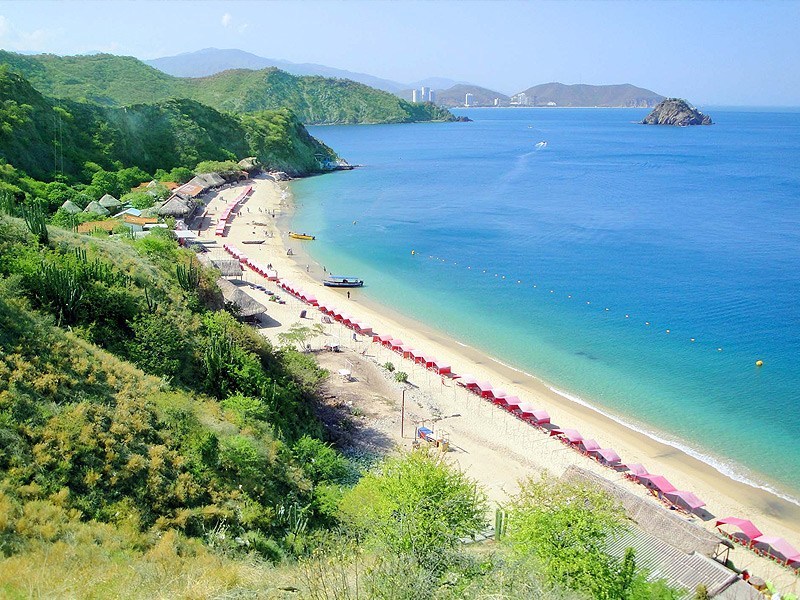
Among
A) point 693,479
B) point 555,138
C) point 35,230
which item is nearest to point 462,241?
point 693,479

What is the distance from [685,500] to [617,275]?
2805 centimetres

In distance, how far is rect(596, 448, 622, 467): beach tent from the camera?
21953 mm

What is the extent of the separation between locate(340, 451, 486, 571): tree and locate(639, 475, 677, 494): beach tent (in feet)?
30.6

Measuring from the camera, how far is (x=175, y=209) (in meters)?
51.7

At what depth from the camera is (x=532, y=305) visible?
130ft

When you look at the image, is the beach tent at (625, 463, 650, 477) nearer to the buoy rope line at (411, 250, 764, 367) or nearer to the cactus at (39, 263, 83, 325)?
the buoy rope line at (411, 250, 764, 367)

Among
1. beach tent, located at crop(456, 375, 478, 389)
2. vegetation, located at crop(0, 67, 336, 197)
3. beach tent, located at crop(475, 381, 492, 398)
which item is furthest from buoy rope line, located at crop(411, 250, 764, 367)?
vegetation, located at crop(0, 67, 336, 197)

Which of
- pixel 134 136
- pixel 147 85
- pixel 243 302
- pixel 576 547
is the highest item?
pixel 147 85

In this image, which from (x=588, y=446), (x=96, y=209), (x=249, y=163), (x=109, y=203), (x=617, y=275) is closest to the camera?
(x=588, y=446)

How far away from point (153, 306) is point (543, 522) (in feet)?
42.7

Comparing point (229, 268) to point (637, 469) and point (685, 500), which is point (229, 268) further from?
point (685, 500)

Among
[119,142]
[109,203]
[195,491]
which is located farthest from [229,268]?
[119,142]

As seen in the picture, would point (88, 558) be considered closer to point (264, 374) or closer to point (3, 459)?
point (3, 459)

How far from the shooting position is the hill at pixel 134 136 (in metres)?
57.7
